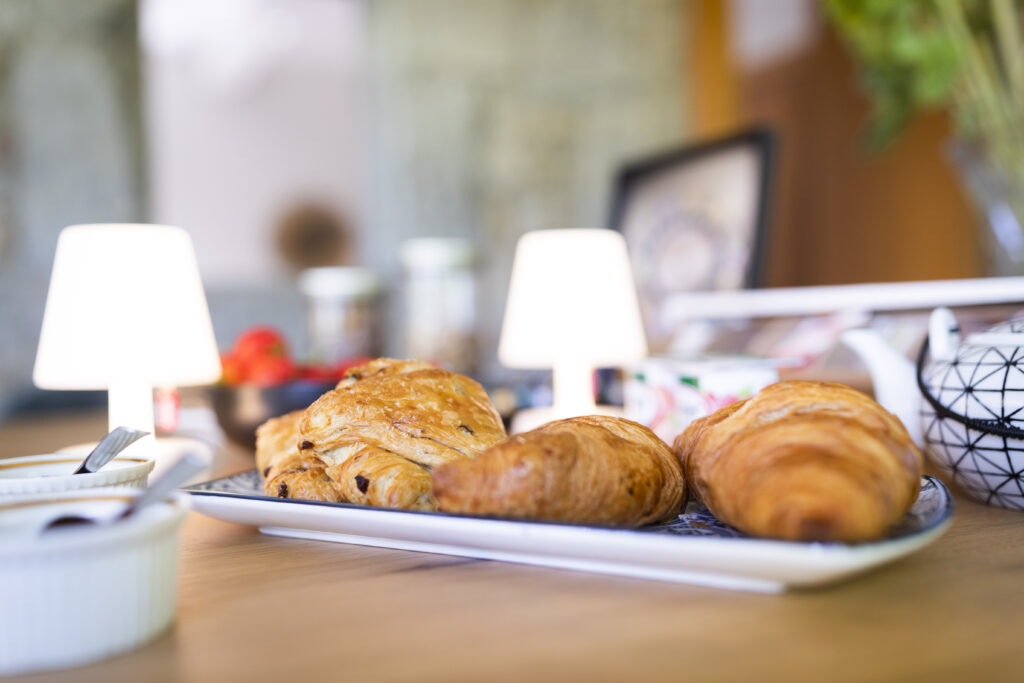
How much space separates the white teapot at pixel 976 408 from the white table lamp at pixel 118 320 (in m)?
0.70

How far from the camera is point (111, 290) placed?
809 millimetres

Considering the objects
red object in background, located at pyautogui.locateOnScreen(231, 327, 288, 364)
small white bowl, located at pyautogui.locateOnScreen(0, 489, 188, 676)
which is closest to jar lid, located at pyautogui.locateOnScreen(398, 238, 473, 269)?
red object in background, located at pyautogui.locateOnScreen(231, 327, 288, 364)

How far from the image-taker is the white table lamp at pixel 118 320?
0.81 m

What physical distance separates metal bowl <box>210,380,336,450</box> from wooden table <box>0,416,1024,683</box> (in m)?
0.54

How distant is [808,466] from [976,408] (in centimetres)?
28

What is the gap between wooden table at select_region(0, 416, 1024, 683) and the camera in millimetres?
353

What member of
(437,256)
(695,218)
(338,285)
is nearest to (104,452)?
(338,285)

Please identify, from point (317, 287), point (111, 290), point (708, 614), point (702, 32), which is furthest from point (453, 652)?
point (702, 32)

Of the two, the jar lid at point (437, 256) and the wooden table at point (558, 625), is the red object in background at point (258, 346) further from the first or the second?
the jar lid at point (437, 256)

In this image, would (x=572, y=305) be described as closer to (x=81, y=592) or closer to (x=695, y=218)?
(x=81, y=592)

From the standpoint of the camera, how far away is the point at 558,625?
0.40 metres

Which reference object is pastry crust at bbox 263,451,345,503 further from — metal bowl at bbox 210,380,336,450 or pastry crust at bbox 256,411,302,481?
metal bowl at bbox 210,380,336,450

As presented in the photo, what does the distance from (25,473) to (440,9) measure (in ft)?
8.02

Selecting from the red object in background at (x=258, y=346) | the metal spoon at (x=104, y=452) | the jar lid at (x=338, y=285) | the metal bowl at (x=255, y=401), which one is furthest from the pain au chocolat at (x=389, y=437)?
the jar lid at (x=338, y=285)
